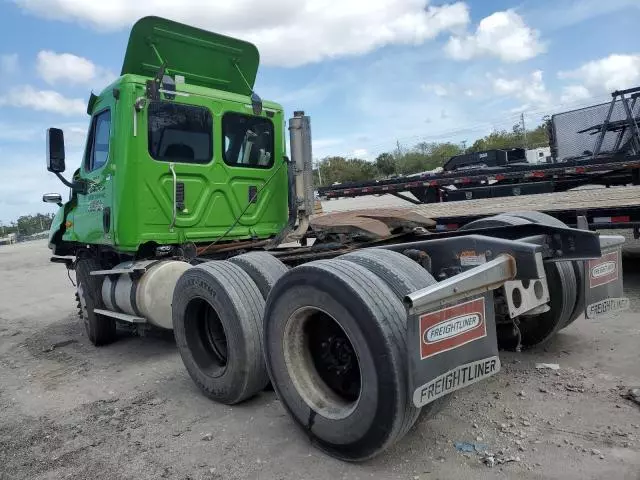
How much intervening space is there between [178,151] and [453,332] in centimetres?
388

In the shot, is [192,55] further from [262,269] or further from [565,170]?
[565,170]

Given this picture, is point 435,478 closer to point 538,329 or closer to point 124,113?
point 538,329

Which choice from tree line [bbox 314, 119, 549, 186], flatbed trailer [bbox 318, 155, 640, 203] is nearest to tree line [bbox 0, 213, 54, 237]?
tree line [bbox 314, 119, 549, 186]

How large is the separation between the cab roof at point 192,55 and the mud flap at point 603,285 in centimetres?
419

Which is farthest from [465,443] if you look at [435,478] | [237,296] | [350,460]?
[237,296]

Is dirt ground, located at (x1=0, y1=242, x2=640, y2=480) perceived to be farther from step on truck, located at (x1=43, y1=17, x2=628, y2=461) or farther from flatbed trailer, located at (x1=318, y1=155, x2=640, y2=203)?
flatbed trailer, located at (x1=318, y1=155, x2=640, y2=203)

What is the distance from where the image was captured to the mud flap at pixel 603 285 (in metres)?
3.46

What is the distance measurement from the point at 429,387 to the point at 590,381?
198 cm

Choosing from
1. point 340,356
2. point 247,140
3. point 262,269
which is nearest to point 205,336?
point 262,269

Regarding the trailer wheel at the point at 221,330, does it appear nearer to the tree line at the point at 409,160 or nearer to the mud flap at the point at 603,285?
the mud flap at the point at 603,285

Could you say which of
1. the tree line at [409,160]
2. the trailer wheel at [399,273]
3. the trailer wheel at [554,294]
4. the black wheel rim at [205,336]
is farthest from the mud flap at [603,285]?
the tree line at [409,160]

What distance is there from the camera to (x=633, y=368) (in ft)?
12.7

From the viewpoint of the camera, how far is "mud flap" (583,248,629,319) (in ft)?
11.3

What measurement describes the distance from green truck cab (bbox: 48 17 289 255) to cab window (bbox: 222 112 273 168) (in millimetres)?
11
